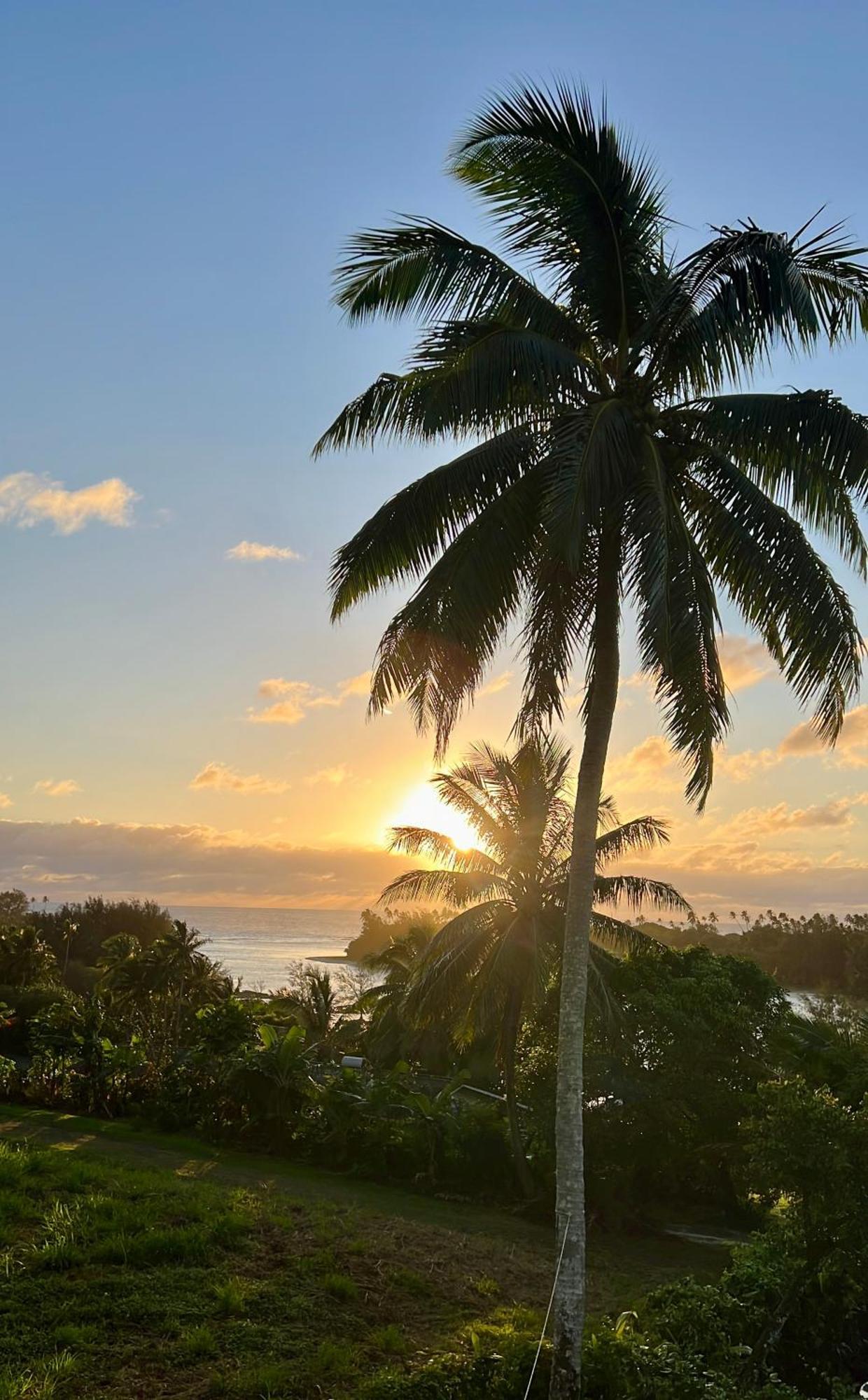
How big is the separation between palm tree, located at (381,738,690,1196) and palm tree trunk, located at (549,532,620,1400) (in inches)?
331

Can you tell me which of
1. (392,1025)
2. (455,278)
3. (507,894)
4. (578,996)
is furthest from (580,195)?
(392,1025)

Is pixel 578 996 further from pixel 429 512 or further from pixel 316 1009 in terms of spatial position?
pixel 316 1009

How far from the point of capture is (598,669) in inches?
336

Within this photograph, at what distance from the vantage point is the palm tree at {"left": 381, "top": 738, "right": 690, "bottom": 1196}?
56.0ft

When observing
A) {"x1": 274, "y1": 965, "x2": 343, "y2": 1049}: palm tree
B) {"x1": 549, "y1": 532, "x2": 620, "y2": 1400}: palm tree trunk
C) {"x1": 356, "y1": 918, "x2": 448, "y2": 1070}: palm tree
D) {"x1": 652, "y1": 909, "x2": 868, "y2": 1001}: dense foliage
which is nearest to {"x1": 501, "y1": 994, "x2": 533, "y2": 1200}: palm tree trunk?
{"x1": 356, "y1": 918, "x2": 448, "y2": 1070}: palm tree

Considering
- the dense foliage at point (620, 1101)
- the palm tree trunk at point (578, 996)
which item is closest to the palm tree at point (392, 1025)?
the dense foliage at point (620, 1101)

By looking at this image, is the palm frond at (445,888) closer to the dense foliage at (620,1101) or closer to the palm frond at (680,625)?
the dense foliage at (620,1101)

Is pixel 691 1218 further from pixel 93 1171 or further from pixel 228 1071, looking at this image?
pixel 93 1171

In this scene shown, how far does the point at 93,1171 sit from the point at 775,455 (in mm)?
11231

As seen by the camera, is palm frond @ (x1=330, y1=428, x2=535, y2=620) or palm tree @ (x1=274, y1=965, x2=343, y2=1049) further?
palm tree @ (x1=274, y1=965, x2=343, y2=1049)

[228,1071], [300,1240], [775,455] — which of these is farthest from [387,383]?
[228,1071]

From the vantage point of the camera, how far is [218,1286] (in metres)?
8.95

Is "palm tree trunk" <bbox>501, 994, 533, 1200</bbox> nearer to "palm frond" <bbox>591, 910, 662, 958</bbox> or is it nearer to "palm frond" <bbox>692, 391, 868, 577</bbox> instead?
"palm frond" <bbox>591, 910, 662, 958</bbox>

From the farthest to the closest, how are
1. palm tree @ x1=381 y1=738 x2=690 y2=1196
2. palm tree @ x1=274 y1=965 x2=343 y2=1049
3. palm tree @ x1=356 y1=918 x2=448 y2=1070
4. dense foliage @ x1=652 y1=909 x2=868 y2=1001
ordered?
dense foliage @ x1=652 y1=909 x2=868 y2=1001
palm tree @ x1=274 y1=965 x2=343 y2=1049
palm tree @ x1=356 y1=918 x2=448 y2=1070
palm tree @ x1=381 y1=738 x2=690 y2=1196
